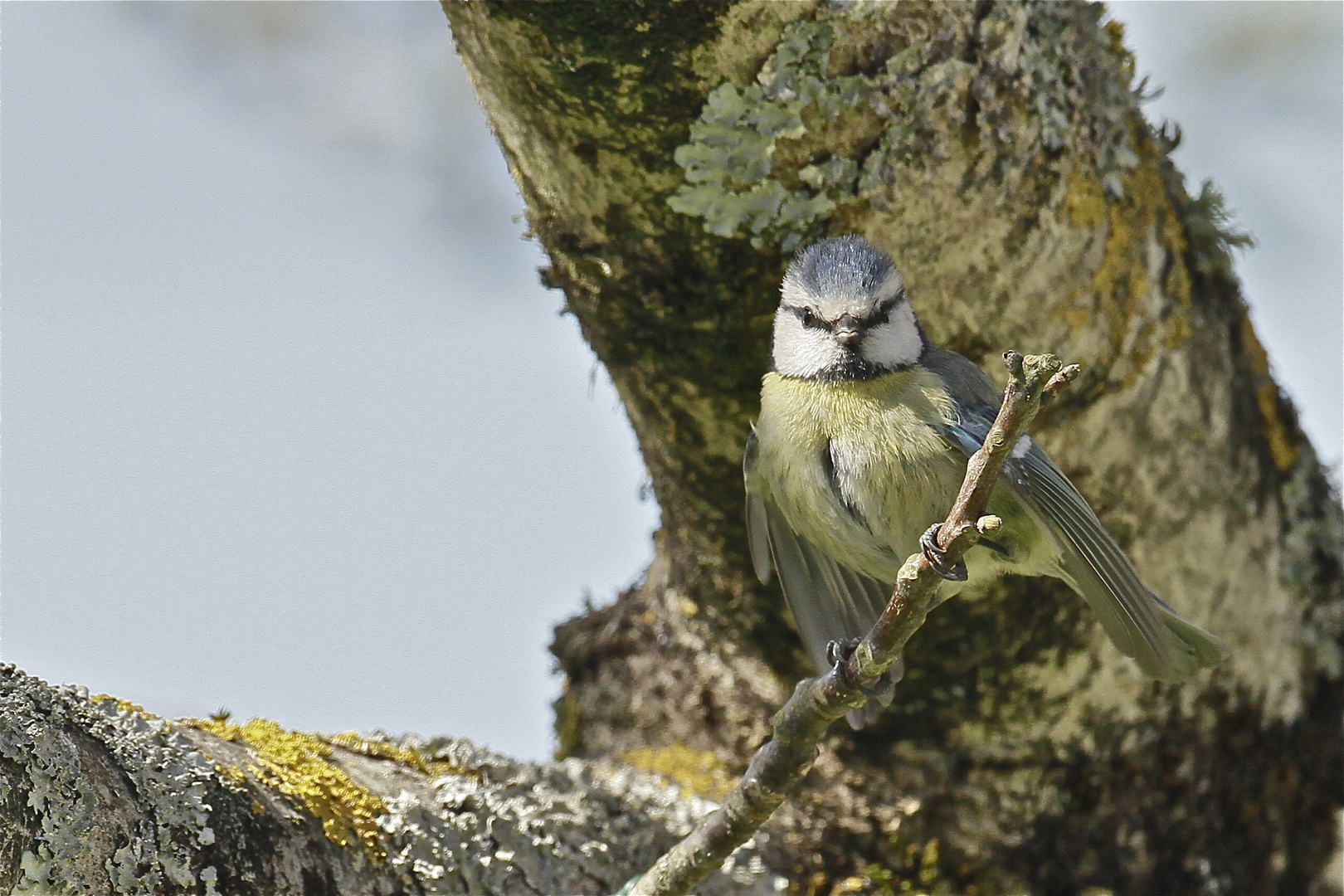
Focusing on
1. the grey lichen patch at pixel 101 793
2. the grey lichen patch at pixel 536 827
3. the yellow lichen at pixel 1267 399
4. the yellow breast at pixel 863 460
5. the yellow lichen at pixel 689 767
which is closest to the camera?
the grey lichen patch at pixel 101 793

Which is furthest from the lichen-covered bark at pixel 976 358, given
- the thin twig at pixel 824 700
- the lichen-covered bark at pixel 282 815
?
the thin twig at pixel 824 700

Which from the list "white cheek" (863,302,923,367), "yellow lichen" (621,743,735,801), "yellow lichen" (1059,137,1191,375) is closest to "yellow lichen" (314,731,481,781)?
"yellow lichen" (621,743,735,801)

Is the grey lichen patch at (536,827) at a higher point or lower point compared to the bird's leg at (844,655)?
lower

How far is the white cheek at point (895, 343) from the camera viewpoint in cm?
204

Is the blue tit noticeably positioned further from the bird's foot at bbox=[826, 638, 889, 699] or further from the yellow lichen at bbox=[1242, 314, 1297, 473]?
the yellow lichen at bbox=[1242, 314, 1297, 473]

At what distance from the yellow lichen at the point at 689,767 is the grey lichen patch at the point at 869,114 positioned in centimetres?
121

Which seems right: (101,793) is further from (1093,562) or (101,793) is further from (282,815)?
(1093,562)

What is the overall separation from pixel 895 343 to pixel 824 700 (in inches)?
26.4

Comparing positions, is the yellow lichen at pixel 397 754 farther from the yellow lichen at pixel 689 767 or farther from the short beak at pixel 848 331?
the short beak at pixel 848 331

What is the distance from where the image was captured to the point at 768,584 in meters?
2.39

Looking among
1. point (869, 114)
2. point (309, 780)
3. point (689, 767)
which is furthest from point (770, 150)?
point (689, 767)

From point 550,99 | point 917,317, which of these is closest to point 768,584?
point 917,317

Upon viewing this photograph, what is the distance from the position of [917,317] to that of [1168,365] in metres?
0.53

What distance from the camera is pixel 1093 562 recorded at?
194 cm
